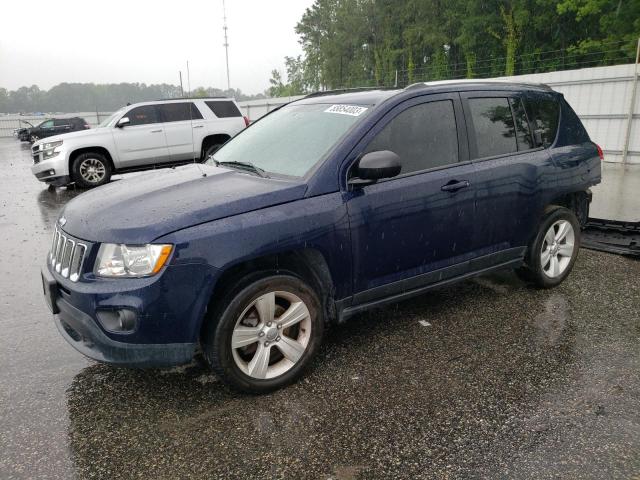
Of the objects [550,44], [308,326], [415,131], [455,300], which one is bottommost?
[455,300]

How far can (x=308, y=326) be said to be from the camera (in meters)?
3.19

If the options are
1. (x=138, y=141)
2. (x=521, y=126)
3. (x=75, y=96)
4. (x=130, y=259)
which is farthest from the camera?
(x=75, y=96)

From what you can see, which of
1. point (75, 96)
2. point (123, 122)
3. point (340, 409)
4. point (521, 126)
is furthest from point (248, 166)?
point (75, 96)

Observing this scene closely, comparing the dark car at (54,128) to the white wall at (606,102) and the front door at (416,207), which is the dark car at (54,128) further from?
the front door at (416,207)

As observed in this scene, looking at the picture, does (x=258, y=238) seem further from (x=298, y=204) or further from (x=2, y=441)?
(x=2, y=441)

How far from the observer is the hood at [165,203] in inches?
109

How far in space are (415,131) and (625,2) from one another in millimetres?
40263

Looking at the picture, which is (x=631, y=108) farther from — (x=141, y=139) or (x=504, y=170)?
(x=141, y=139)

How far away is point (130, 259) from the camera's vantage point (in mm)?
2705

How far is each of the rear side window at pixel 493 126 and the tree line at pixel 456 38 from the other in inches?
717

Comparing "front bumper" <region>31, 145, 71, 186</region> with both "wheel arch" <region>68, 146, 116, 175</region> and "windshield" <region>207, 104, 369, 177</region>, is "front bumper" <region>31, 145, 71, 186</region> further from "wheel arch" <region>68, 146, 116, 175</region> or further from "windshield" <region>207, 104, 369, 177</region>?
"windshield" <region>207, 104, 369, 177</region>

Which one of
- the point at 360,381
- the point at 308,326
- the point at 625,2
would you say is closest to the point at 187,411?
the point at 308,326

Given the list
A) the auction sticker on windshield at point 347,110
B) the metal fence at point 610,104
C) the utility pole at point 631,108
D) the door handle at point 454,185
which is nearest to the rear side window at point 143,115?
the auction sticker on windshield at point 347,110

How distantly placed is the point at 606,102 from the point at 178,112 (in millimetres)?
10745
